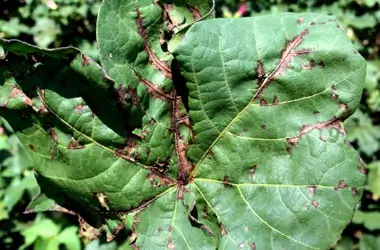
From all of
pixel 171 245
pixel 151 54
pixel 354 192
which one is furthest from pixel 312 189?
pixel 151 54

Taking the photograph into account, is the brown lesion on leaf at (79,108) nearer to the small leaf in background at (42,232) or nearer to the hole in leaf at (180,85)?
the hole in leaf at (180,85)

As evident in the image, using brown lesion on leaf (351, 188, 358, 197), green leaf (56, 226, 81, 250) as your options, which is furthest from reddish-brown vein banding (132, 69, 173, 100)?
green leaf (56, 226, 81, 250)

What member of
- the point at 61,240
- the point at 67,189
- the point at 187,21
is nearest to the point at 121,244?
the point at 61,240

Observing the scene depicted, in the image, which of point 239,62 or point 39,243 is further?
point 39,243

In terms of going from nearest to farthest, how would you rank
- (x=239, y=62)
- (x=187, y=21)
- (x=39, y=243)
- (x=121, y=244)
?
1. (x=239, y=62)
2. (x=187, y=21)
3. (x=121, y=244)
4. (x=39, y=243)

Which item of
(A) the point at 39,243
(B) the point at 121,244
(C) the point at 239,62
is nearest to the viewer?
(C) the point at 239,62

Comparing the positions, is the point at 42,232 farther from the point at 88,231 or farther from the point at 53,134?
the point at 53,134

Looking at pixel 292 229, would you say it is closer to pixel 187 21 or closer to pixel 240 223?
pixel 240 223
